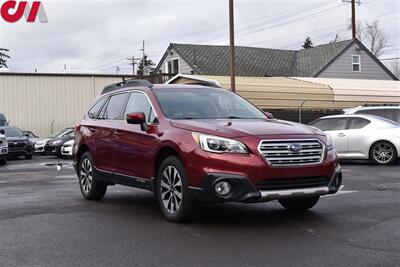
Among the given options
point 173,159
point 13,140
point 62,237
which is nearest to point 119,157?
point 173,159

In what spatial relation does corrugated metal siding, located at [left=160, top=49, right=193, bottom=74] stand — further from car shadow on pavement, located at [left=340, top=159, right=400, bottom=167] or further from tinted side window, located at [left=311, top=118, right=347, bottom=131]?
car shadow on pavement, located at [left=340, top=159, right=400, bottom=167]

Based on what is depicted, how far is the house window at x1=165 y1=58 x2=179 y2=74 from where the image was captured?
126ft

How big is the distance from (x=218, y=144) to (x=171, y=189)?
96 centimetres

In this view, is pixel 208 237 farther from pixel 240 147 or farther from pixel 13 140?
pixel 13 140

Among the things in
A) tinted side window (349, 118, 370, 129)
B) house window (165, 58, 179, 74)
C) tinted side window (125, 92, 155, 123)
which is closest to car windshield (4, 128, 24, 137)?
tinted side window (349, 118, 370, 129)

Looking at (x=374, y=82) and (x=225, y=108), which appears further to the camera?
(x=374, y=82)

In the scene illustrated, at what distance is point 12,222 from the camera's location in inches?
290

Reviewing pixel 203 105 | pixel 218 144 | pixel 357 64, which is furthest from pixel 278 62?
pixel 218 144

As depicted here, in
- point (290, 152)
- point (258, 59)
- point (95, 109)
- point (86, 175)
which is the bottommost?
point (86, 175)

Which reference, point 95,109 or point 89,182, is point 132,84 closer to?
point 95,109

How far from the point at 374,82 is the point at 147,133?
2717 centimetres

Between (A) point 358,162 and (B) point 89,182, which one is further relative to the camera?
(A) point 358,162

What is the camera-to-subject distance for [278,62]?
A: 39688 mm

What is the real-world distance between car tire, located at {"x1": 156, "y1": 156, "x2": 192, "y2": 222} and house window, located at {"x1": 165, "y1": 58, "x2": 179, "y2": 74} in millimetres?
31528
